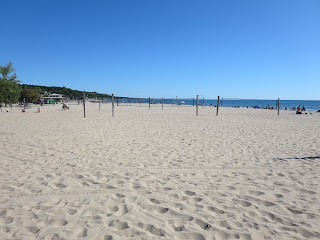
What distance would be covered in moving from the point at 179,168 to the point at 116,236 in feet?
7.39

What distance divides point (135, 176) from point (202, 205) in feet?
4.70

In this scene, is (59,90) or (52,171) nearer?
(52,171)

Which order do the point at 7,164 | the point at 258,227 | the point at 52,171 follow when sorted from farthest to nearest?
the point at 7,164 < the point at 52,171 < the point at 258,227

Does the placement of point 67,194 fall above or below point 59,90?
below

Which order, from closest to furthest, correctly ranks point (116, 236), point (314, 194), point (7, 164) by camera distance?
point (116, 236) < point (314, 194) < point (7, 164)

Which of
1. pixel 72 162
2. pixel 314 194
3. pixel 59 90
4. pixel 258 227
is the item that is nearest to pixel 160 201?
pixel 258 227

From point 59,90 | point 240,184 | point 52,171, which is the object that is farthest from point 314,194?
point 59,90

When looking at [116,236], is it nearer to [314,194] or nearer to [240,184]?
[240,184]

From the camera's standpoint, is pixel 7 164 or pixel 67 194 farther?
pixel 7 164

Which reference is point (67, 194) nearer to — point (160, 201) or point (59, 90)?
point (160, 201)

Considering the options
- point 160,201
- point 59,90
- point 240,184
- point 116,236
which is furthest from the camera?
point 59,90

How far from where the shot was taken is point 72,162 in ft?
14.7

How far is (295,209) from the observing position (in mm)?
2578

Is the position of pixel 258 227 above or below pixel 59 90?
below
